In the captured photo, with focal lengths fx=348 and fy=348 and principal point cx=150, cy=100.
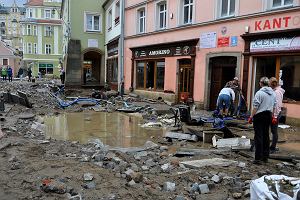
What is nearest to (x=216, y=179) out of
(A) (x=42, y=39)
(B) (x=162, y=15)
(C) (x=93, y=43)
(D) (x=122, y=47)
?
(B) (x=162, y=15)

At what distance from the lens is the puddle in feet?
35.1

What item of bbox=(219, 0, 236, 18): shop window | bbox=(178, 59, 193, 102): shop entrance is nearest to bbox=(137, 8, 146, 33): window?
bbox=(178, 59, 193, 102): shop entrance

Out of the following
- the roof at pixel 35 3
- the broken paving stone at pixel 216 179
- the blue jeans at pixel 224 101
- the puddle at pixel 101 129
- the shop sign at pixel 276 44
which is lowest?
the puddle at pixel 101 129

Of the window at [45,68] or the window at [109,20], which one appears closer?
the window at [109,20]

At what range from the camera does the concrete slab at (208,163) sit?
23.0 ft

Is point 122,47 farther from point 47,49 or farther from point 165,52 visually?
point 47,49

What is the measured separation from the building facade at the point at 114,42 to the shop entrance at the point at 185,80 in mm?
7285

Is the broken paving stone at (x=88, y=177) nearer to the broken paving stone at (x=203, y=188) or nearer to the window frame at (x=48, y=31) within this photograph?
the broken paving stone at (x=203, y=188)

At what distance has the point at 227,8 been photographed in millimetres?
16922

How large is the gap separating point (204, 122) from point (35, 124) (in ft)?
20.0

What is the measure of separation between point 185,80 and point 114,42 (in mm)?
11308

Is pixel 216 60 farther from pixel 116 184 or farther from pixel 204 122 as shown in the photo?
pixel 116 184

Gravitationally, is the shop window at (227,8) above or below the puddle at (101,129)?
above

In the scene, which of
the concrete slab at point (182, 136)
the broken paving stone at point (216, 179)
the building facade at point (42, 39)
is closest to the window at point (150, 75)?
the concrete slab at point (182, 136)
